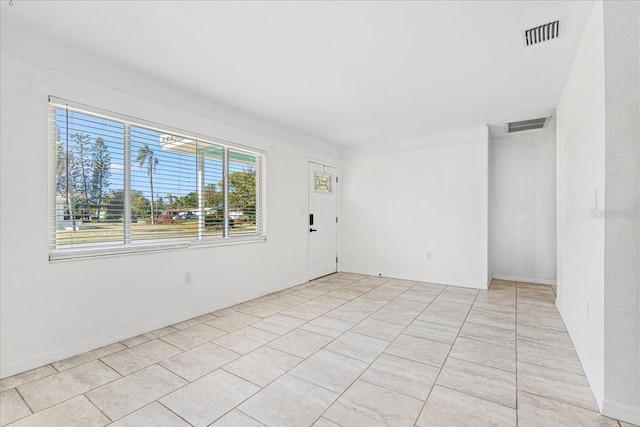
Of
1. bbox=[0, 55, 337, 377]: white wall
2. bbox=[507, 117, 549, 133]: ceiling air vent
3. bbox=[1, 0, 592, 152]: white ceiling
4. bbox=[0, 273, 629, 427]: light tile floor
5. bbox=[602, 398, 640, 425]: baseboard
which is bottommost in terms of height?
bbox=[0, 273, 629, 427]: light tile floor

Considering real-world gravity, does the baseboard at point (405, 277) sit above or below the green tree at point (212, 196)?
below

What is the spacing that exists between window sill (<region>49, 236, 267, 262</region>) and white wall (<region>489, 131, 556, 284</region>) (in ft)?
15.1

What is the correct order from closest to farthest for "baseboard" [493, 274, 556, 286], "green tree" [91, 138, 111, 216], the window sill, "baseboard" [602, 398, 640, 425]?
"baseboard" [602, 398, 640, 425] < the window sill < "green tree" [91, 138, 111, 216] < "baseboard" [493, 274, 556, 286]

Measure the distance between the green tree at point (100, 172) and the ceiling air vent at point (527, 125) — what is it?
17.6 ft

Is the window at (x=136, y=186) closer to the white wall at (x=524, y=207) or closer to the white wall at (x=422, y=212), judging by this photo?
the white wall at (x=422, y=212)

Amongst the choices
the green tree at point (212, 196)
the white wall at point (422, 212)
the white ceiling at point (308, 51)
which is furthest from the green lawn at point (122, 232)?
the white wall at point (422, 212)

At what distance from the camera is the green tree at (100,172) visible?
105 inches

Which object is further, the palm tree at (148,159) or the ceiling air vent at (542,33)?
A: the palm tree at (148,159)

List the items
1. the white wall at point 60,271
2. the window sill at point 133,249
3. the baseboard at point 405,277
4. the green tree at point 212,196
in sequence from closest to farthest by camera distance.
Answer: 1. the white wall at point 60,271
2. the window sill at point 133,249
3. the green tree at point 212,196
4. the baseboard at point 405,277

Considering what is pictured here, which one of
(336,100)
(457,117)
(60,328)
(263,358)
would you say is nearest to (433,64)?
(336,100)

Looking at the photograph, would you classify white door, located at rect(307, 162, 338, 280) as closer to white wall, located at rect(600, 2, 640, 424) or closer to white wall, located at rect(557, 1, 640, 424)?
white wall, located at rect(557, 1, 640, 424)

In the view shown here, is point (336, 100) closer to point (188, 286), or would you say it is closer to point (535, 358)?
point (188, 286)

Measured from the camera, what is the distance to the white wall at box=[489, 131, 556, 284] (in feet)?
16.5

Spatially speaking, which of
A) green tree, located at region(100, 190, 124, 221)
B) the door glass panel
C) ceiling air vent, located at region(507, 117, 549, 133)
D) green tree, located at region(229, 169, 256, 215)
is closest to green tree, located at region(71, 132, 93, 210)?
green tree, located at region(100, 190, 124, 221)
